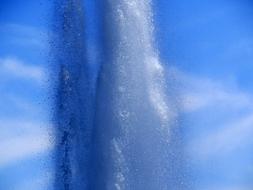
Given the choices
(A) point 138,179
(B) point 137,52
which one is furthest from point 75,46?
(A) point 138,179

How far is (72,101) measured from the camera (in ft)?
64.2

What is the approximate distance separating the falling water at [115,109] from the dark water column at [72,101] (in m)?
0.03

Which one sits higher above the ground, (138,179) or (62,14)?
(62,14)

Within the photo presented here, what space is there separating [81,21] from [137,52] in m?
2.81

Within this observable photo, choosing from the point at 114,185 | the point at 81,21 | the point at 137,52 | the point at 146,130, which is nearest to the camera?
the point at 114,185

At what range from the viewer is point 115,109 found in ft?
60.7

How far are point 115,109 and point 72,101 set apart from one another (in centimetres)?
193

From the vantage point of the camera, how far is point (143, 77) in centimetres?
1930

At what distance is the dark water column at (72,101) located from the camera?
18359 mm

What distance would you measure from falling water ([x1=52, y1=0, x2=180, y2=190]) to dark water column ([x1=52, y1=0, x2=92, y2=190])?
0.11 ft

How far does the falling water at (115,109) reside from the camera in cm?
1792

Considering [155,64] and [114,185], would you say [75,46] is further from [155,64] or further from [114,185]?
[114,185]

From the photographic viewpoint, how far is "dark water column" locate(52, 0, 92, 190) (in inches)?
723

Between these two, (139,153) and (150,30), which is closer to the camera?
(139,153)
